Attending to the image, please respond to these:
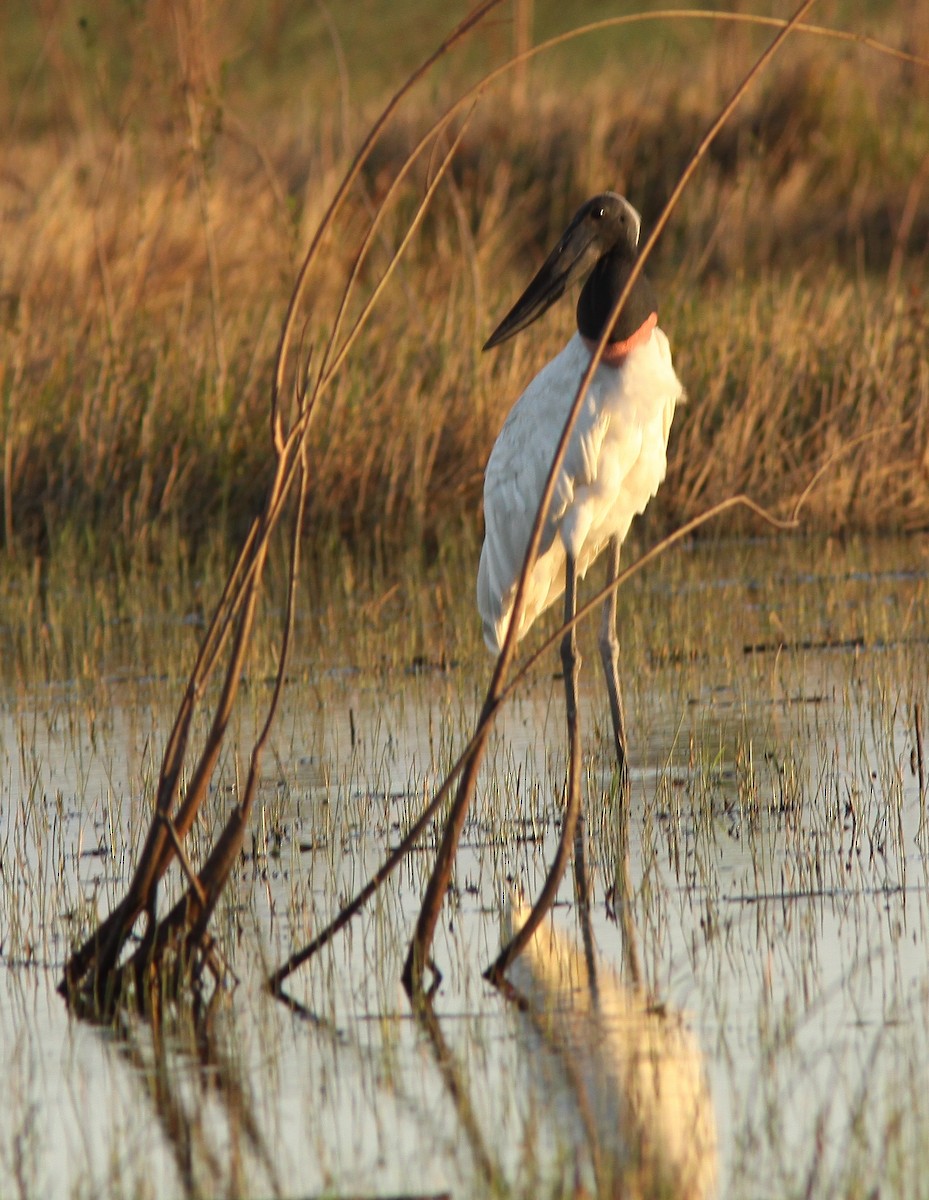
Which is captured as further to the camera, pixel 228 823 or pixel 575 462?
pixel 575 462

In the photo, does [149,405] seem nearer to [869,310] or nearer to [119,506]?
[119,506]

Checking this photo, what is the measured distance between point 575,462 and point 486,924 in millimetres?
1748

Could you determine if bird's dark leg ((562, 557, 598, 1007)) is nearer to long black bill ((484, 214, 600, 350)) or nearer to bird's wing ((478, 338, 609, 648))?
bird's wing ((478, 338, 609, 648))

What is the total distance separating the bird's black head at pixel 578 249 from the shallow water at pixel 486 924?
116cm

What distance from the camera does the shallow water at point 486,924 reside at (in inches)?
120

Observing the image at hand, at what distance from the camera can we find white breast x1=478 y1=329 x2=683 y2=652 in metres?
5.59

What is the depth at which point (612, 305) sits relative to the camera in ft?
19.2

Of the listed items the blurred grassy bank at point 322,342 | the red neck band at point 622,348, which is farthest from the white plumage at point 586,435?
the blurred grassy bank at point 322,342

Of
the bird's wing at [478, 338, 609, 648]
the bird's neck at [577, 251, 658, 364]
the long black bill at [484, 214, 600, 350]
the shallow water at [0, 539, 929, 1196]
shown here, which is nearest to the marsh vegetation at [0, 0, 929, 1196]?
the shallow water at [0, 539, 929, 1196]

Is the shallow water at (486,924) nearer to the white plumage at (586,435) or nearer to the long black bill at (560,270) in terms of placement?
the white plumage at (586,435)

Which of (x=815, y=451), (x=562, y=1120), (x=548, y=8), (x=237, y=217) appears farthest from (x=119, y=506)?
(x=548, y=8)

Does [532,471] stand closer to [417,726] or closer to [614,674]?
[614,674]

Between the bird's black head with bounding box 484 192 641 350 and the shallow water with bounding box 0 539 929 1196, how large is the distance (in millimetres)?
1161

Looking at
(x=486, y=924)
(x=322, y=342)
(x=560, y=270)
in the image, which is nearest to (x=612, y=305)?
(x=560, y=270)
